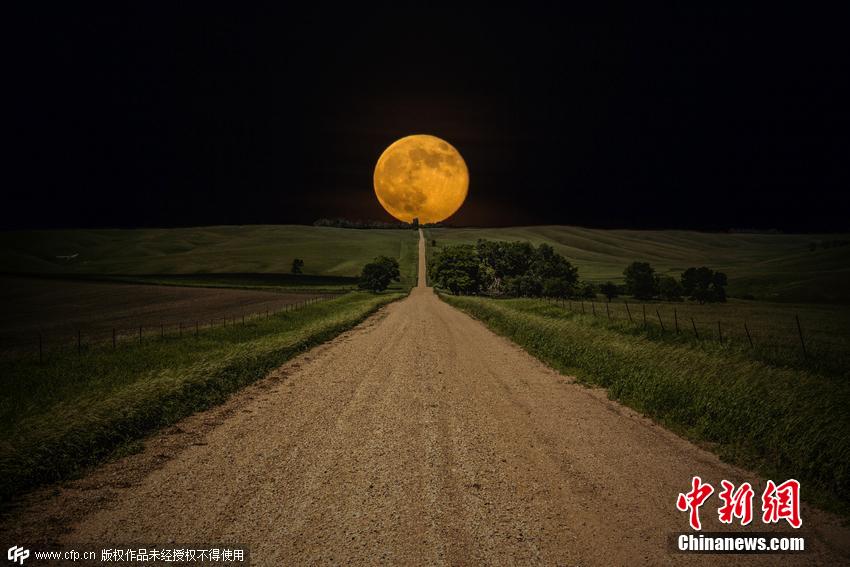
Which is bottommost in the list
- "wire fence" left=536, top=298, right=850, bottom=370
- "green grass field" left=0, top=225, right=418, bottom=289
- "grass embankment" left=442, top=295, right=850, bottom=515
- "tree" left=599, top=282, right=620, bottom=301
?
"tree" left=599, top=282, right=620, bottom=301

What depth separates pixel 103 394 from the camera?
1200 cm

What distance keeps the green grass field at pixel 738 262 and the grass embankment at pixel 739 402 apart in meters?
67.2

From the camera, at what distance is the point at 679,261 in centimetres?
15538

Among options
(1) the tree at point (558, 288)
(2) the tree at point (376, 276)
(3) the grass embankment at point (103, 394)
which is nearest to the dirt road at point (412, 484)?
(3) the grass embankment at point (103, 394)

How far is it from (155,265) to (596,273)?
121 meters

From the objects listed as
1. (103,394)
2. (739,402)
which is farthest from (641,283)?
(103,394)

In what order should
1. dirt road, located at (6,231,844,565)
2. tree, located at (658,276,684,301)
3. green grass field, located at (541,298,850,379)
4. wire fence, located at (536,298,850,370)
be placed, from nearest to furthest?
dirt road, located at (6,231,844,565), green grass field, located at (541,298,850,379), wire fence, located at (536,298,850,370), tree, located at (658,276,684,301)

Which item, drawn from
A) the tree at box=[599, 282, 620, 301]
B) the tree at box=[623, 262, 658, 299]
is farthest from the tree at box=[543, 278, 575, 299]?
the tree at box=[623, 262, 658, 299]

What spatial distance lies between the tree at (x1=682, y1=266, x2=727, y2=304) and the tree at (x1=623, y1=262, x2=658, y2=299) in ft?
16.8

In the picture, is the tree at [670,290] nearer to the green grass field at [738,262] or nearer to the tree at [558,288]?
the green grass field at [738,262]

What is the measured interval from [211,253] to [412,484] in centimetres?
14708

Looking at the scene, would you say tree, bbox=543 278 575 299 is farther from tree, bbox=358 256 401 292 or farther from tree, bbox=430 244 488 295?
tree, bbox=358 256 401 292

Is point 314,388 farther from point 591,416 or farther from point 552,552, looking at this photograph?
point 552,552

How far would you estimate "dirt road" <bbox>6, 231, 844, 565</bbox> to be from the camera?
6.07 m
